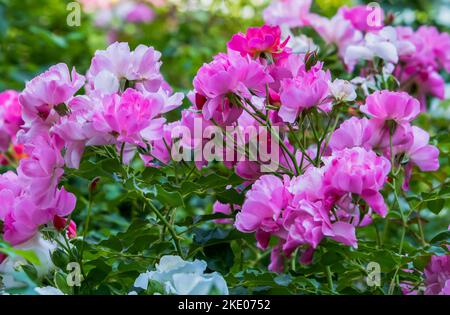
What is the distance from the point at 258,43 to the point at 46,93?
31cm

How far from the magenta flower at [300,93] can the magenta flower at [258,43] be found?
0.07m

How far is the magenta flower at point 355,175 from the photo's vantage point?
1.03 meters

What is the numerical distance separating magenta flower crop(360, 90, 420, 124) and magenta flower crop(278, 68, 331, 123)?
0.29 ft

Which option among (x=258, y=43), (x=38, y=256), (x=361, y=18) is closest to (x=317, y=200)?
(x=258, y=43)

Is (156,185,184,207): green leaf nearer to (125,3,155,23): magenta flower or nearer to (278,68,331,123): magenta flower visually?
(278,68,331,123): magenta flower

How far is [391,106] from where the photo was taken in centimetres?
122

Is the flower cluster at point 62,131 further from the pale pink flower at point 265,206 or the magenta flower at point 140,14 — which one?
the magenta flower at point 140,14

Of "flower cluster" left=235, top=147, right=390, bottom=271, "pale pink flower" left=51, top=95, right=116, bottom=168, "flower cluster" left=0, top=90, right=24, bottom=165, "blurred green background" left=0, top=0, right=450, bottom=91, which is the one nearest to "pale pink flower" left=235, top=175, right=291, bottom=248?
"flower cluster" left=235, top=147, right=390, bottom=271

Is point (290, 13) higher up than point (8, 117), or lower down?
higher up

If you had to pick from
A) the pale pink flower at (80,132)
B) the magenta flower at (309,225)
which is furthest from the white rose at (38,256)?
the magenta flower at (309,225)

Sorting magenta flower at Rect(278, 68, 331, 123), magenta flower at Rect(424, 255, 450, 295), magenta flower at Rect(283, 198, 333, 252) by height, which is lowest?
magenta flower at Rect(424, 255, 450, 295)

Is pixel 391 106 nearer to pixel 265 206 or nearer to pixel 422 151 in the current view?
pixel 422 151

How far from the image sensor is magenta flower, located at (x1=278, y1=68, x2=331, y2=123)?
1.15 meters
